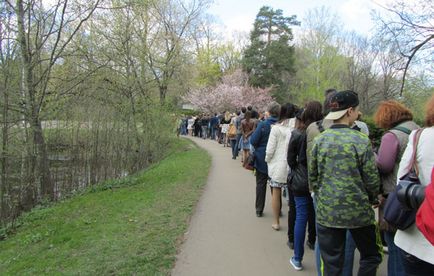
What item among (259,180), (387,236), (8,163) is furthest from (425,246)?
(8,163)

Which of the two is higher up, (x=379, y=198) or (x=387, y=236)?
(x=379, y=198)

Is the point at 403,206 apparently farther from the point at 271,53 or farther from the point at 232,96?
the point at 271,53

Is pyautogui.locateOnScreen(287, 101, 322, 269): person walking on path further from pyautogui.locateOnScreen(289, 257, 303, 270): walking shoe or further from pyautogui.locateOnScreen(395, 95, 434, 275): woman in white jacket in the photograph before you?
pyautogui.locateOnScreen(395, 95, 434, 275): woman in white jacket

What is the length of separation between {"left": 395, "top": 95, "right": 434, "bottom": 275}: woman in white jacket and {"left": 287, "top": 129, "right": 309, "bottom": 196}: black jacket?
1.86 meters

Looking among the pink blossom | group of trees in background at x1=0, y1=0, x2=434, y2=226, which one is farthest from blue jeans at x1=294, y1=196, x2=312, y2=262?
the pink blossom

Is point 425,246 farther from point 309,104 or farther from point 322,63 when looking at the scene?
point 322,63

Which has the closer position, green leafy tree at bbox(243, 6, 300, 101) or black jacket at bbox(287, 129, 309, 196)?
black jacket at bbox(287, 129, 309, 196)

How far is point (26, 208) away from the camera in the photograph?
31.3ft

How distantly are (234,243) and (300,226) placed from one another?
1.25 m

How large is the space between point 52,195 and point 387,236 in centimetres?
989

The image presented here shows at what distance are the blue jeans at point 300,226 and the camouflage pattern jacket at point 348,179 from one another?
120cm

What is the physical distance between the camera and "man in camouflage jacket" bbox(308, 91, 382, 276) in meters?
2.98

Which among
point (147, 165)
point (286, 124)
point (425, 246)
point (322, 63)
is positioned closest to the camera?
point (425, 246)

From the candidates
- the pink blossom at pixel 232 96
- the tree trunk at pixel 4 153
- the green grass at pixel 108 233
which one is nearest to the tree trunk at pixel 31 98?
the tree trunk at pixel 4 153
